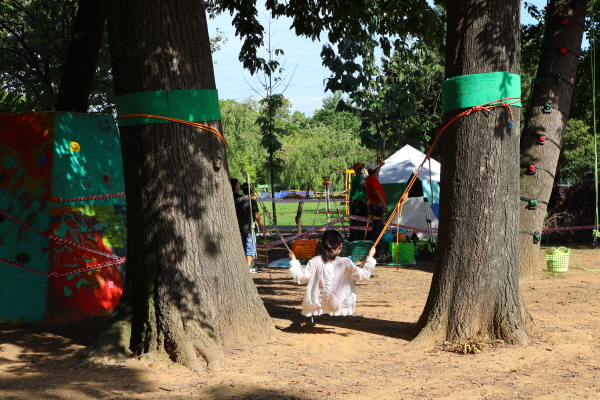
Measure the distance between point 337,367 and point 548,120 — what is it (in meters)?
5.75

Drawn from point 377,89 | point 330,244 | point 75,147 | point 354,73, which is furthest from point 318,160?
point 330,244

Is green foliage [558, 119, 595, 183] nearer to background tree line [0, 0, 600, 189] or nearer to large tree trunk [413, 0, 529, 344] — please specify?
background tree line [0, 0, 600, 189]

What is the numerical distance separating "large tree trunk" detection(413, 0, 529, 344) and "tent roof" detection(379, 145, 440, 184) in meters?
10.0

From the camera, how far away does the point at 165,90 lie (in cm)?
522

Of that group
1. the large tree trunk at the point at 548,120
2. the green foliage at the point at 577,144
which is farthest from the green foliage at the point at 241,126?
the large tree trunk at the point at 548,120

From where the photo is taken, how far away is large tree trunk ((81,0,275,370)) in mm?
5160

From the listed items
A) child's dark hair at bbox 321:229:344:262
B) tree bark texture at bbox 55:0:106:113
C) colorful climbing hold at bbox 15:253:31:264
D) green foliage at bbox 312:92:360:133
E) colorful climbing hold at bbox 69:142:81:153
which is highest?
green foliage at bbox 312:92:360:133

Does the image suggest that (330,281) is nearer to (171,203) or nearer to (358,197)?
(171,203)

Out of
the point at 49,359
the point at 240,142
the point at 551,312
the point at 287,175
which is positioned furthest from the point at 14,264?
the point at 287,175

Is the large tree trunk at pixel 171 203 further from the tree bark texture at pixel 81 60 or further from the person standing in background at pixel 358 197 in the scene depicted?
the person standing in background at pixel 358 197

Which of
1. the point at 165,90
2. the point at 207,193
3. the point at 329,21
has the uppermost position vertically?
the point at 329,21

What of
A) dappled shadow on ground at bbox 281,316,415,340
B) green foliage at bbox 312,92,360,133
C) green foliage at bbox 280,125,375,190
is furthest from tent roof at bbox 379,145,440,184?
green foliage at bbox 312,92,360,133

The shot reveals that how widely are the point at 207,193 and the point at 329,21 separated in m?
5.45

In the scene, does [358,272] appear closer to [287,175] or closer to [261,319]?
[261,319]
